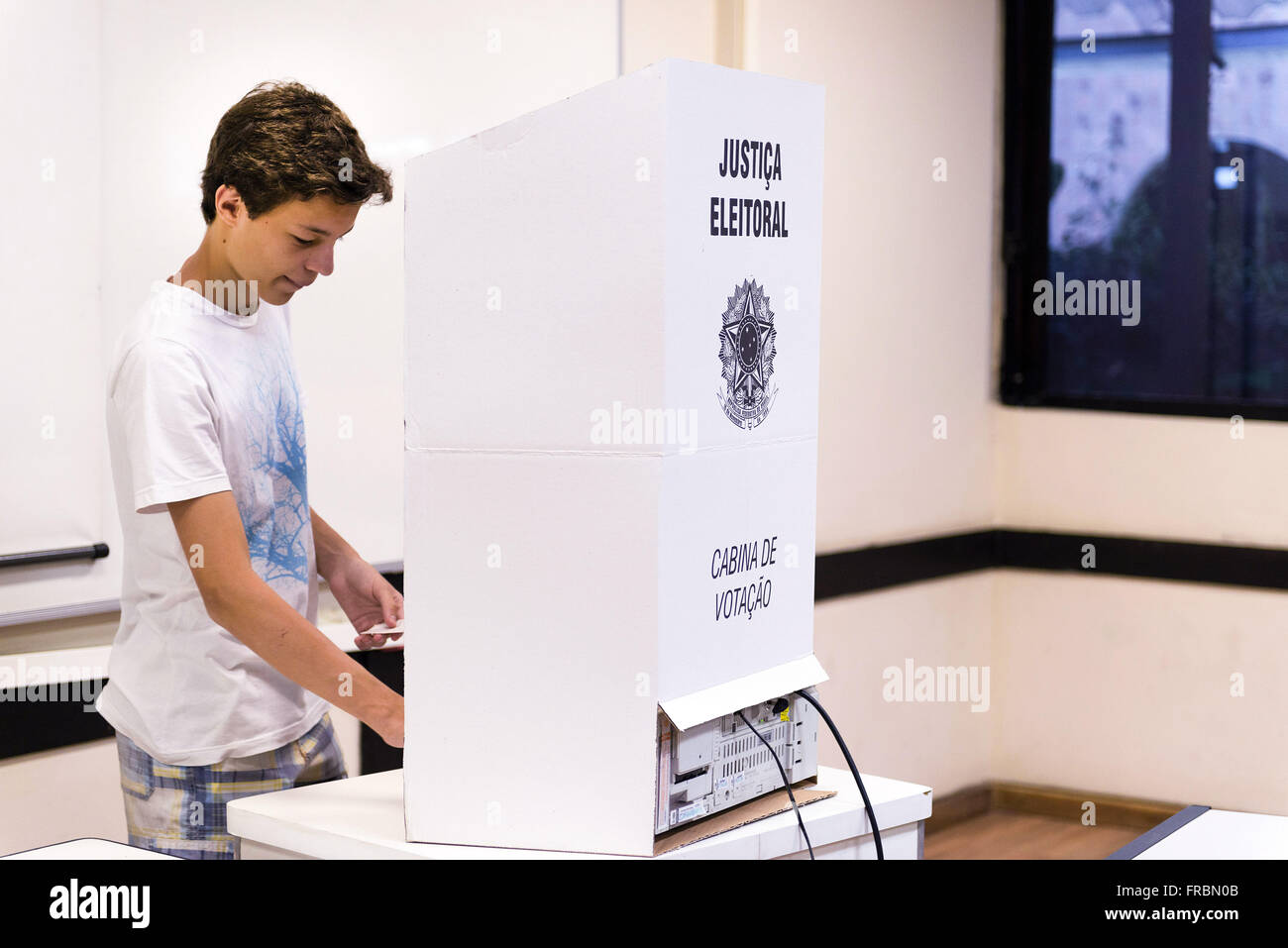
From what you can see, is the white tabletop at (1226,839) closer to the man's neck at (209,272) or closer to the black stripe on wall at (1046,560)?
the man's neck at (209,272)

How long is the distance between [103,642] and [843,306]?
197cm

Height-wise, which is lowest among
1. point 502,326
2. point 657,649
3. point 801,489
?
point 657,649

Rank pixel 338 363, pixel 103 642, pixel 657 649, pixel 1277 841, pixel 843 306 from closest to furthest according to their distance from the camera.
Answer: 1. pixel 657 649
2. pixel 1277 841
3. pixel 103 642
4. pixel 338 363
5. pixel 843 306

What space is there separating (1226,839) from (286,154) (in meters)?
1.26

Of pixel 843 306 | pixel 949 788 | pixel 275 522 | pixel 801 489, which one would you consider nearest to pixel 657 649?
pixel 801 489

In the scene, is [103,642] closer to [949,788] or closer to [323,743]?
[323,743]

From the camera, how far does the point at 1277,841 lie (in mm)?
1500

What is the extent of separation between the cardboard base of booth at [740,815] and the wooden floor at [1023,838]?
7.82 feet

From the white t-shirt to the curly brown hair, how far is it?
0.48ft

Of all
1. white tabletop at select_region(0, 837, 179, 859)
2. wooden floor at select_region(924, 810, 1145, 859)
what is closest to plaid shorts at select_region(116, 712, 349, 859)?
white tabletop at select_region(0, 837, 179, 859)

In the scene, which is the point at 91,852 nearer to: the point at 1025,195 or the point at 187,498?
the point at 187,498

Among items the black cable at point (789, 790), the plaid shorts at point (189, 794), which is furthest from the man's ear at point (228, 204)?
the black cable at point (789, 790)

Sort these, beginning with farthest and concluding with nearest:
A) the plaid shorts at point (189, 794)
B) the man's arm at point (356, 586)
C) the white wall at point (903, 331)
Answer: the white wall at point (903, 331) < the man's arm at point (356, 586) < the plaid shorts at point (189, 794)

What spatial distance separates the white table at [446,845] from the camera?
1237 millimetres
